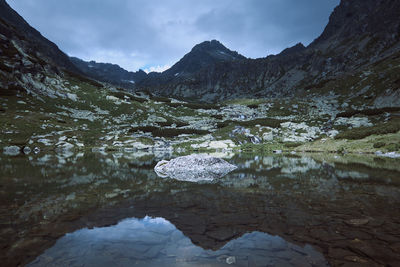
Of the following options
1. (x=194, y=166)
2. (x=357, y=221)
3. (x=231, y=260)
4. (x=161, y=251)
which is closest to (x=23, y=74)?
(x=194, y=166)

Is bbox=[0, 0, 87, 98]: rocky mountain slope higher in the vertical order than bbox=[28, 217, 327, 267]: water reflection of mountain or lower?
higher

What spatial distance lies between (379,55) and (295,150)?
131941 mm

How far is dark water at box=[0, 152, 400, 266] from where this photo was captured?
17.5ft

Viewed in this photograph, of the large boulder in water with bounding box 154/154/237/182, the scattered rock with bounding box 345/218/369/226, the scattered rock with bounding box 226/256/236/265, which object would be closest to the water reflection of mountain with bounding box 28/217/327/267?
the scattered rock with bounding box 226/256/236/265

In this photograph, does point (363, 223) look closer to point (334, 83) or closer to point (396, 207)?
point (396, 207)

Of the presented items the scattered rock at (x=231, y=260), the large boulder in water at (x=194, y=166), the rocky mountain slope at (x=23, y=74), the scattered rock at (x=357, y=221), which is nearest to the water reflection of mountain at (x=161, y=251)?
the scattered rock at (x=231, y=260)

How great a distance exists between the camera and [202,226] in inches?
291

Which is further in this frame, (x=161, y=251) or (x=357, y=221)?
(x=357, y=221)

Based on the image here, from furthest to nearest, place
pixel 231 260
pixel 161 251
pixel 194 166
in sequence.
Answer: pixel 194 166, pixel 161 251, pixel 231 260

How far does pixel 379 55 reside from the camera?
13662 centimetres

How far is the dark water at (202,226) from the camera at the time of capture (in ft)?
17.5

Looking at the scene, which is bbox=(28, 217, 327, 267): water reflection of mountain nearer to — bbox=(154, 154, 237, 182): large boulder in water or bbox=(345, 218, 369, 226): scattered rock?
bbox=(345, 218, 369, 226): scattered rock

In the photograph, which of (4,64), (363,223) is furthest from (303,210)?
(4,64)

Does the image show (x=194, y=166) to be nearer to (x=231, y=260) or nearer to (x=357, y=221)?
(x=357, y=221)
